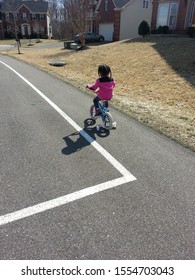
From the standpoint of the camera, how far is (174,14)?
81.1 feet

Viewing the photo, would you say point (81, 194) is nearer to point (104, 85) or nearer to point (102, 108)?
point (102, 108)

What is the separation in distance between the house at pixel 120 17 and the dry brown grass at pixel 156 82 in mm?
13034

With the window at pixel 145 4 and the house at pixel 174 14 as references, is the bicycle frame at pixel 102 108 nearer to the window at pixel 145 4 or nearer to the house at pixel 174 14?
the house at pixel 174 14

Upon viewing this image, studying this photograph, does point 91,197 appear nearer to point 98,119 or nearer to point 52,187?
point 52,187

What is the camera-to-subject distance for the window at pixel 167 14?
2466 cm

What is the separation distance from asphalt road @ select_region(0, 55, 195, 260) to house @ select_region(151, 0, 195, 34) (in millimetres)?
23057

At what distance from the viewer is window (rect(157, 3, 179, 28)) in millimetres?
24656

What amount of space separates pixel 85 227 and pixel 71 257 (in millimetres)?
413

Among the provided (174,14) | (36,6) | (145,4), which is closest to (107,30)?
(145,4)

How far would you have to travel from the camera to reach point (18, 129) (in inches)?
215

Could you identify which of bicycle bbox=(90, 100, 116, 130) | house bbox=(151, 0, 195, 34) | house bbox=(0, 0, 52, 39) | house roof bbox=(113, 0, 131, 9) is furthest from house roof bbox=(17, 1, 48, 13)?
bicycle bbox=(90, 100, 116, 130)

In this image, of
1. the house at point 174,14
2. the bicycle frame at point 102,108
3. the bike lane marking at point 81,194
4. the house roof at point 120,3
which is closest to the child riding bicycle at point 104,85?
the bicycle frame at point 102,108

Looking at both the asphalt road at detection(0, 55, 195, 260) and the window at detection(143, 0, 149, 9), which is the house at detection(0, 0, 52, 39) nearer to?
the window at detection(143, 0, 149, 9)
